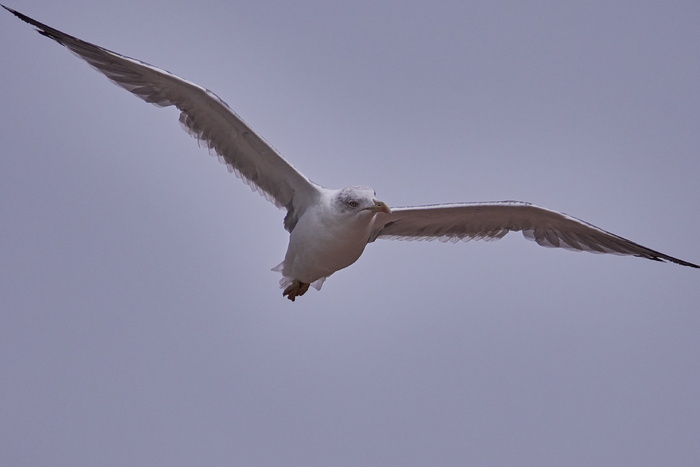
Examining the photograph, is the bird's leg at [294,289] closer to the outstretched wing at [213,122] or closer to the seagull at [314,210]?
the seagull at [314,210]

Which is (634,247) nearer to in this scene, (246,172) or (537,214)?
(537,214)

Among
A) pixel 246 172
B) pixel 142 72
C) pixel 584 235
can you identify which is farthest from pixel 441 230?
pixel 142 72

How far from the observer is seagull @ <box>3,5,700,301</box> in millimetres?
9594

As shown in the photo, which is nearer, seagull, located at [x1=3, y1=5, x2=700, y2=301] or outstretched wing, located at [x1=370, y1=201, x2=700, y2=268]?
seagull, located at [x1=3, y1=5, x2=700, y2=301]

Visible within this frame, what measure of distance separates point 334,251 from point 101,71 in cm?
262

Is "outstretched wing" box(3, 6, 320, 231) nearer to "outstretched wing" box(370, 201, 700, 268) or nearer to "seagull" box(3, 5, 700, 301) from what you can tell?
"seagull" box(3, 5, 700, 301)

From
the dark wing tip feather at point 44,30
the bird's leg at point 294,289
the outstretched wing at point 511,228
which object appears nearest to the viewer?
the dark wing tip feather at point 44,30

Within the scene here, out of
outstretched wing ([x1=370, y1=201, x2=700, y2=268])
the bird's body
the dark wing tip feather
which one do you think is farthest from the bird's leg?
the dark wing tip feather

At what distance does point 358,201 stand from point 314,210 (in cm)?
60

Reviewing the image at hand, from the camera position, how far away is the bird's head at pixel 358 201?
9.52m

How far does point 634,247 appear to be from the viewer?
11.2 metres

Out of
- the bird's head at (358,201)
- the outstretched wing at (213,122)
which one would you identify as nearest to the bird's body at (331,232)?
the bird's head at (358,201)

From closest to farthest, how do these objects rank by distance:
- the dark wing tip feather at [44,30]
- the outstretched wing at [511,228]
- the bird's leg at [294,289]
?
the dark wing tip feather at [44,30], the bird's leg at [294,289], the outstretched wing at [511,228]

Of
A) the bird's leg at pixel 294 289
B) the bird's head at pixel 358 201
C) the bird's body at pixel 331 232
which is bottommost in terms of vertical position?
the bird's leg at pixel 294 289
